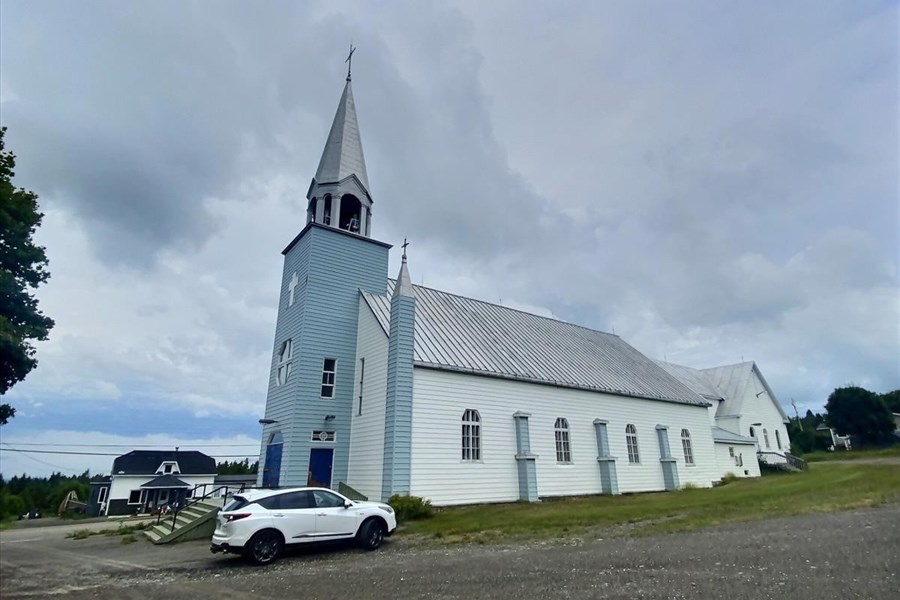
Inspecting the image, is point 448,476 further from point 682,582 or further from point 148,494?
point 148,494

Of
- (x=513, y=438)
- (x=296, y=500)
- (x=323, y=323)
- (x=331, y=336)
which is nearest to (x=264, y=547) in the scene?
(x=296, y=500)

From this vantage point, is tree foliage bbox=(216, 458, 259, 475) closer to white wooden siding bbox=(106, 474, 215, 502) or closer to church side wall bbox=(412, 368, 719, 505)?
white wooden siding bbox=(106, 474, 215, 502)

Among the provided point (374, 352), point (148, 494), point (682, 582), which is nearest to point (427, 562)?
point (682, 582)

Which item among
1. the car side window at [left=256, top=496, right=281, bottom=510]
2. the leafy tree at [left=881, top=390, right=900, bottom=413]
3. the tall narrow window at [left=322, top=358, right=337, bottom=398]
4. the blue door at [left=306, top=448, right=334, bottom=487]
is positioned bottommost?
the car side window at [left=256, top=496, right=281, bottom=510]

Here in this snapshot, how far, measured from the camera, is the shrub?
57.1 feet

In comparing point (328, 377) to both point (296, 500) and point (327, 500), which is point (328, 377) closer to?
point (327, 500)

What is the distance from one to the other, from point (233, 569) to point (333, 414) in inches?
411

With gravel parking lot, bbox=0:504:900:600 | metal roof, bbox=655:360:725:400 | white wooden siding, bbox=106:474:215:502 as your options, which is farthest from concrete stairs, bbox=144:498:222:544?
metal roof, bbox=655:360:725:400

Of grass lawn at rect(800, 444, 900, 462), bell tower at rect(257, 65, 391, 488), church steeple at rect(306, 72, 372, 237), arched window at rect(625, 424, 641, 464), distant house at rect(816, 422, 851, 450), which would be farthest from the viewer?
distant house at rect(816, 422, 851, 450)

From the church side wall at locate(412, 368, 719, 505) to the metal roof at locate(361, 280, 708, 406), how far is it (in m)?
0.60

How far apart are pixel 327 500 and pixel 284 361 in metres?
11.1

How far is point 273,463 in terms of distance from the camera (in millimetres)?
21328

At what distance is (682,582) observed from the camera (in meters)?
7.52

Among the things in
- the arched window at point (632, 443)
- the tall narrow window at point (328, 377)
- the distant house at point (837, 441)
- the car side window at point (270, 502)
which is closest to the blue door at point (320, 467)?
the tall narrow window at point (328, 377)
